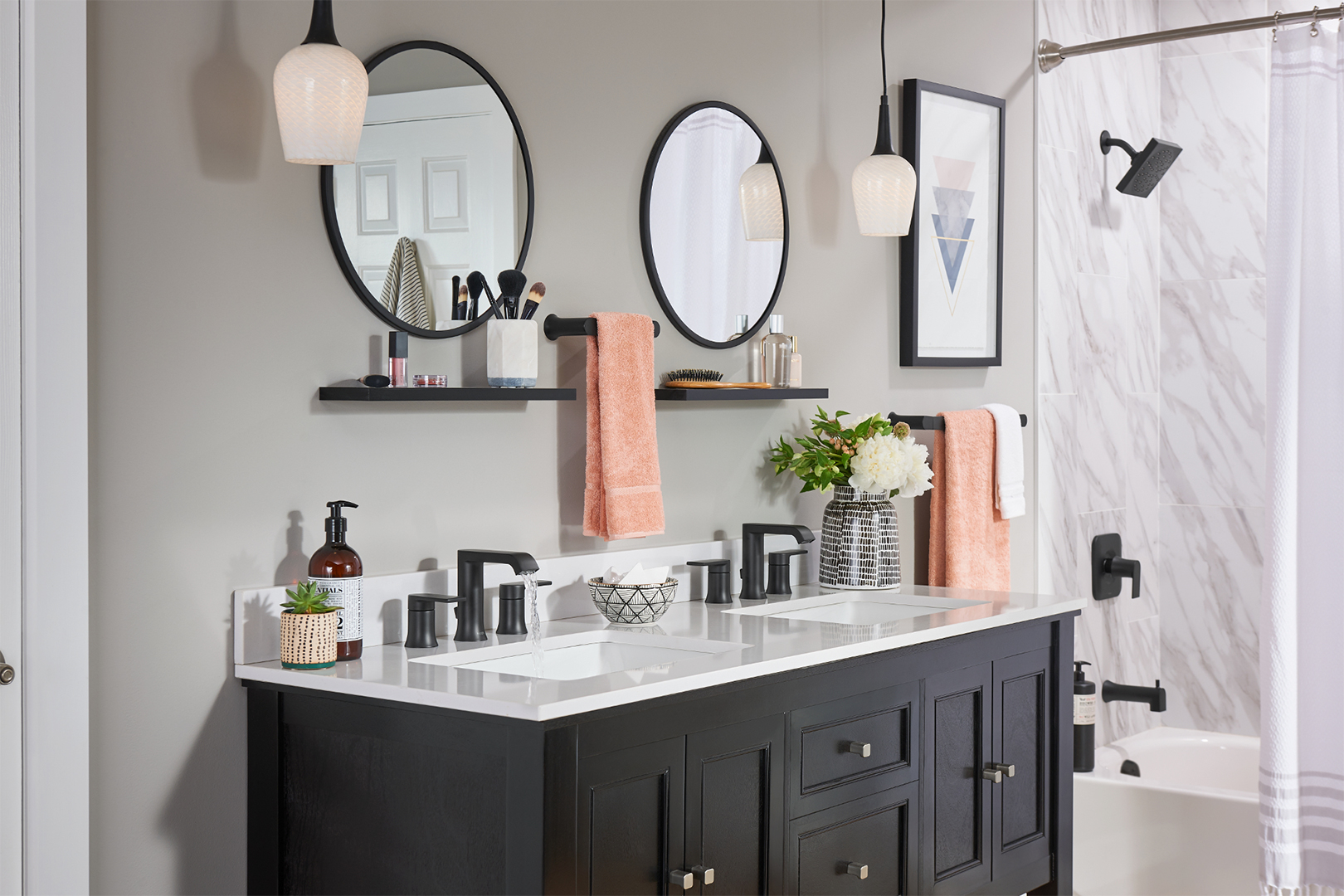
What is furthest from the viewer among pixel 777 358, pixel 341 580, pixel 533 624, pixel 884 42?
pixel 884 42

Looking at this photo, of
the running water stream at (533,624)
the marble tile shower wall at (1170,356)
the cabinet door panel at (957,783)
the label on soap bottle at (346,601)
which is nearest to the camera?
the label on soap bottle at (346,601)

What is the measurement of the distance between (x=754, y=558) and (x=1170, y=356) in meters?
2.03

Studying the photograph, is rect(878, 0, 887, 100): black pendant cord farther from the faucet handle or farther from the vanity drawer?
the vanity drawer

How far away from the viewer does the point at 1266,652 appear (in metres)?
2.83

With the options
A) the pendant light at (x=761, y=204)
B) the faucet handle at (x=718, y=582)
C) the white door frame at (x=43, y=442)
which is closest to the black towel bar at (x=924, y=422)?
the pendant light at (x=761, y=204)

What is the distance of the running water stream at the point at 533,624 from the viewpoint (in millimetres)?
1913

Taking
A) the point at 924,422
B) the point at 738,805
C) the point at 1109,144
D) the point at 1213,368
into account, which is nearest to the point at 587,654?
the point at 738,805

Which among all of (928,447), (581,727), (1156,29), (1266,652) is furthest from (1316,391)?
(581,727)

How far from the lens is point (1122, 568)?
365 centimetres

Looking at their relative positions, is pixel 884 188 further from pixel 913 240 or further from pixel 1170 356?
pixel 1170 356

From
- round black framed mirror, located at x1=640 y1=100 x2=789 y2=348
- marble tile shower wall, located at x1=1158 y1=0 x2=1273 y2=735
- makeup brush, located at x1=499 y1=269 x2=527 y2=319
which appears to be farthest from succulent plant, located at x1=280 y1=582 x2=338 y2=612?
marble tile shower wall, located at x1=1158 y1=0 x2=1273 y2=735

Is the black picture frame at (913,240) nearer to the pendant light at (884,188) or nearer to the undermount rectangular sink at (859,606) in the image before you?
the pendant light at (884,188)

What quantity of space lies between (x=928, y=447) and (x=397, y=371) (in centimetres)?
153

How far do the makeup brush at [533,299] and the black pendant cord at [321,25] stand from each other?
1.79ft
